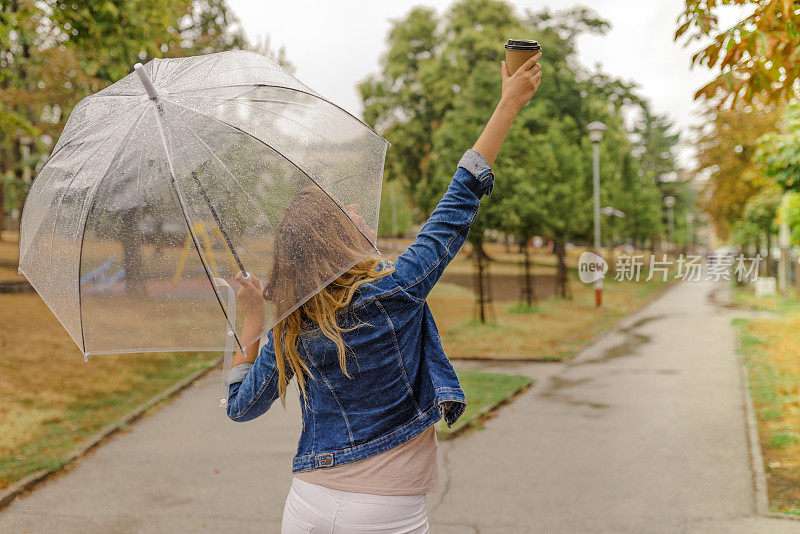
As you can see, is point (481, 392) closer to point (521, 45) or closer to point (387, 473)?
point (387, 473)

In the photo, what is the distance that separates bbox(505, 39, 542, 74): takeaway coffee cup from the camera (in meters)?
1.84

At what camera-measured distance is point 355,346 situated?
6.15 feet

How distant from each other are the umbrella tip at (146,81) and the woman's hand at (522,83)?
105 centimetres

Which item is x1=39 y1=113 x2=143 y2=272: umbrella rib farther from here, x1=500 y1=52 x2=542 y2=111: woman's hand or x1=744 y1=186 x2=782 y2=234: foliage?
x1=744 y1=186 x2=782 y2=234: foliage

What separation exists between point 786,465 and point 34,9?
907 centimetres

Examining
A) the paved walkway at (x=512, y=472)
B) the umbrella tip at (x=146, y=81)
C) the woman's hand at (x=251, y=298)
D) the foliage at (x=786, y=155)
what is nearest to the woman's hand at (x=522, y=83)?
the woman's hand at (x=251, y=298)

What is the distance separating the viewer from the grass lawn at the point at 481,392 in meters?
7.61

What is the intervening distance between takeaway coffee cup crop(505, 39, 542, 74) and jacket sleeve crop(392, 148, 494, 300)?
25cm

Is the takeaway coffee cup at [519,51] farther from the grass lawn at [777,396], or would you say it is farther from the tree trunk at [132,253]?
the grass lawn at [777,396]

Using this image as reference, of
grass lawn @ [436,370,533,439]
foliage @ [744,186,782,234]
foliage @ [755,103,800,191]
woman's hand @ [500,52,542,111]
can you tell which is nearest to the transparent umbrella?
woman's hand @ [500,52,542,111]

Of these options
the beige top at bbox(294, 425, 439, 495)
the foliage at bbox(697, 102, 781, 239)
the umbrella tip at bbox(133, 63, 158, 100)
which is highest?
the foliage at bbox(697, 102, 781, 239)

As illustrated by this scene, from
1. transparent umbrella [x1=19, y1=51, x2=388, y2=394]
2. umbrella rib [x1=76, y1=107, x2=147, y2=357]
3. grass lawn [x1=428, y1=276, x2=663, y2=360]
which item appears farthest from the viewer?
grass lawn [x1=428, y1=276, x2=663, y2=360]

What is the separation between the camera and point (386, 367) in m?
1.91

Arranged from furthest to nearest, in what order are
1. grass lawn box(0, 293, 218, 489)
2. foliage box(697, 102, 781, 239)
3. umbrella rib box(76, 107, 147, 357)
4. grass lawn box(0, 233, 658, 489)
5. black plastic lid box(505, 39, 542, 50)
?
foliage box(697, 102, 781, 239)
grass lawn box(0, 233, 658, 489)
grass lawn box(0, 293, 218, 489)
umbrella rib box(76, 107, 147, 357)
black plastic lid box(505, 39, 542, 50)
